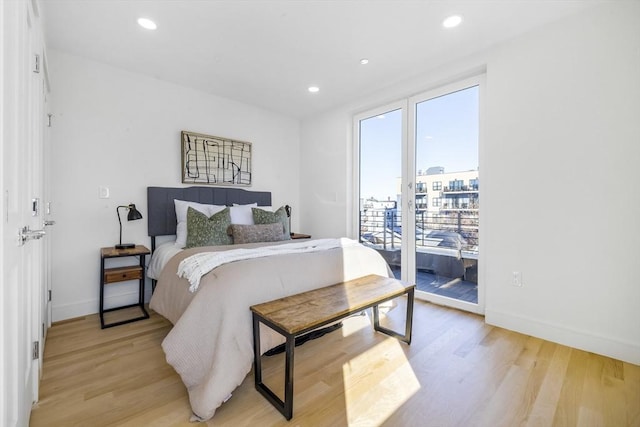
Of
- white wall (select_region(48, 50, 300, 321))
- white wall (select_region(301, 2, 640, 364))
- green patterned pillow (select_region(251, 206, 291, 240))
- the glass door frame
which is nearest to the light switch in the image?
white wall (select_region(48, 50, 300, 321))

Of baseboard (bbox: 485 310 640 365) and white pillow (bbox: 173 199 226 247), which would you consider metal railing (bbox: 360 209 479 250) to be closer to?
baseboard (bbox: 485 310 640 365)

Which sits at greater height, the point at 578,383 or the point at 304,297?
the point at 304,297

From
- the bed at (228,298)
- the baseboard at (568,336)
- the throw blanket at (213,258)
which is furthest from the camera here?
the baseboard at (568,336)

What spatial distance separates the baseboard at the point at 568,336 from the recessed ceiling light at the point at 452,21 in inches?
96.5

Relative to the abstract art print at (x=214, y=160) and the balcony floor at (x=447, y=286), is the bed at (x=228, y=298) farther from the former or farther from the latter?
the abstract art print at (x=214, y=160)

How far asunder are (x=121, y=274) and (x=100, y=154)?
3.97ft

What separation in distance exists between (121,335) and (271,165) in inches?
108

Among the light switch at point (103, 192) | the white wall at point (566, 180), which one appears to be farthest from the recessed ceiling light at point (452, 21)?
the light switch at point (103, 192)

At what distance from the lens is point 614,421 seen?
147 cm

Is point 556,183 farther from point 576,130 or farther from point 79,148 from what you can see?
point 79,148

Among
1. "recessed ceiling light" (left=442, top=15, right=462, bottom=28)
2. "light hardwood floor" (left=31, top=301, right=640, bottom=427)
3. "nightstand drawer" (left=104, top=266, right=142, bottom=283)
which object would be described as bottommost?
"light hardwood floor" (left=31, top=301, right=640, bottom=427)

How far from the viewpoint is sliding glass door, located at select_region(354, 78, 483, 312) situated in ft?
9.68

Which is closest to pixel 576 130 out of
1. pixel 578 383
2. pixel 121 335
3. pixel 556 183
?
pixel 556 183

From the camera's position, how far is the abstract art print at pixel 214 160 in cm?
343
